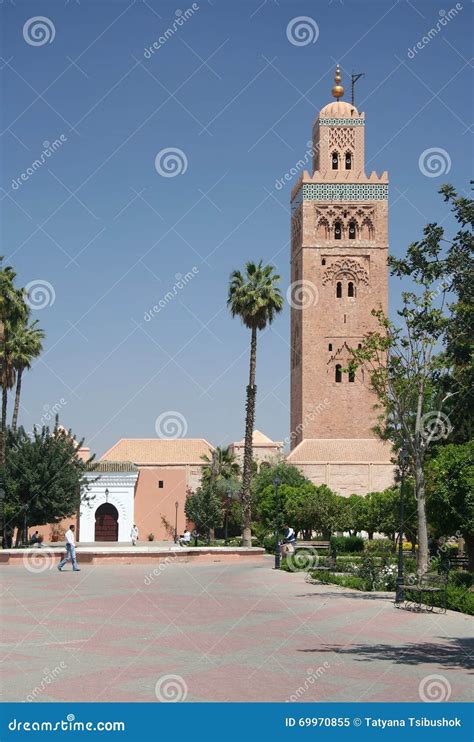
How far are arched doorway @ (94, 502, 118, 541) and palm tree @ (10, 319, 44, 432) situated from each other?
16849 mm

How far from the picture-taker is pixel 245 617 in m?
15.3

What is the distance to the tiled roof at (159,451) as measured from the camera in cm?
6775

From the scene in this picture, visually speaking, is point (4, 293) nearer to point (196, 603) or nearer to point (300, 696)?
point (196, 603)

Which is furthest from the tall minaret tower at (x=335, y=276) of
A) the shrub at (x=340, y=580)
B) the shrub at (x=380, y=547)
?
the shrub at (x=340, y=580)

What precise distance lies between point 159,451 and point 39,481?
32636 millimetres

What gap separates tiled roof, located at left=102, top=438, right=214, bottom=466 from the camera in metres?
67.8

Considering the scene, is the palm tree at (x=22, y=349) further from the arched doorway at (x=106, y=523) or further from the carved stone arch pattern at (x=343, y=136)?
the carved stone arch pattern at (x=343, y=136)

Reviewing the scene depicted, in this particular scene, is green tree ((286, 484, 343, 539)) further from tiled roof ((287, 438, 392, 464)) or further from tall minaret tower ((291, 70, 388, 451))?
tall minaret tower ((291, 70, 388, 451))

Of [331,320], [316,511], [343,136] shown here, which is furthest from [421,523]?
[343,136]

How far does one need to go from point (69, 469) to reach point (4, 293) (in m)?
7.56

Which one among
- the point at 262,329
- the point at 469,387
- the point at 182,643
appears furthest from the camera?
the point at 262,329

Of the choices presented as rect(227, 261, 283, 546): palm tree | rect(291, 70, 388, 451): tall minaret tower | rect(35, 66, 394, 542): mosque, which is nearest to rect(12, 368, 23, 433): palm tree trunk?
rect(227, 261, 283, 546): palm tree

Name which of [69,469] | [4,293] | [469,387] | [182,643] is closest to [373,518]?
[69,469]

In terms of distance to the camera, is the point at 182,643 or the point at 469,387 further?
the point at 469,387
